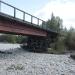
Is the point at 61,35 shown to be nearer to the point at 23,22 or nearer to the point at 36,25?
the point at 36,25

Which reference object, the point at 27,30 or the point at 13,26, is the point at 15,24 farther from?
the point at 27,30

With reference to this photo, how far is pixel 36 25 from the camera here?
3822 centimetres

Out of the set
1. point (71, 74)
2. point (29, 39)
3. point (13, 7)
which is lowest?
point (71, 74)

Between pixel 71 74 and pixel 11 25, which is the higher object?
pixel 11 25

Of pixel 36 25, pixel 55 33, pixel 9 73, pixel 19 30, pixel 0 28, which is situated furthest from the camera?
pixel 55 33

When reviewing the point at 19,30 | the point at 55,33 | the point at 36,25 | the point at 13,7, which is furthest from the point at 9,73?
the point at 55,33

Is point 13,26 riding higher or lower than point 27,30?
higher

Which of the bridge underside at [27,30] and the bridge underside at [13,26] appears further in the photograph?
the bridge underside at [27,30]

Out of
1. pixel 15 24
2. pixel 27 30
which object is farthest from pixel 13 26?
pixel 27 30

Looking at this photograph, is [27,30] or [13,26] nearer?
[13,26]

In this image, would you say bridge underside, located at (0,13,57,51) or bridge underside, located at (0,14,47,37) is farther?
bridge underside, located at (0,13,57,51)

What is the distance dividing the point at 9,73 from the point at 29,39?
113 feet

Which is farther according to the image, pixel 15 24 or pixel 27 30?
pixel 27 30

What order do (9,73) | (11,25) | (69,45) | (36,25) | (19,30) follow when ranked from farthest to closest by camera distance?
(69,45), (36,25), (19,30), (11,25), (9,73)
